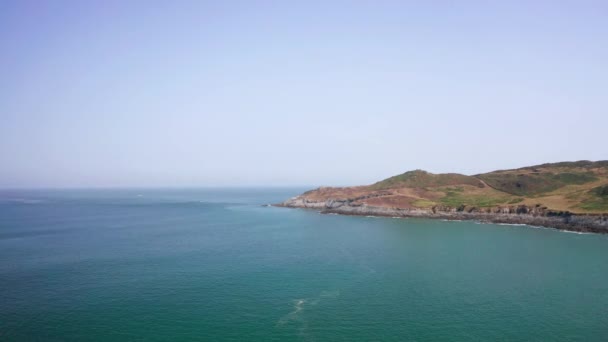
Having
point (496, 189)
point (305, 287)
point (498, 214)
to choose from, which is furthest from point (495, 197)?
point (305, 287)

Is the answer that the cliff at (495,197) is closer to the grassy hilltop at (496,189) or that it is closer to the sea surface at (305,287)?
the grassy hilltop at (496,189)

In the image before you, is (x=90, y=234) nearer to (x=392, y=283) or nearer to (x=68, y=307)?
(x=68, y=307)

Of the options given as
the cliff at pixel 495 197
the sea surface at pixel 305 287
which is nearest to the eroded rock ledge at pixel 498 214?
the cliff at pixel 495 197

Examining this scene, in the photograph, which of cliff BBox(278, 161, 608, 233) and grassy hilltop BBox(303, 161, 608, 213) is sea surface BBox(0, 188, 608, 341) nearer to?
cliff BBox(278, 161, 608, 233)

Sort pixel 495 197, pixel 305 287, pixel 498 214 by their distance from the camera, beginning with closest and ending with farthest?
pixel 305 287 < pixel 498 214 < pixel 495 197

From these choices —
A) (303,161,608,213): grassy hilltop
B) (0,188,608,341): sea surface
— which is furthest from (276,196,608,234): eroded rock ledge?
(0,188,608,341): sea surface

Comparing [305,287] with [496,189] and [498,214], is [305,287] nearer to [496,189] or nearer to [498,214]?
[498,214]

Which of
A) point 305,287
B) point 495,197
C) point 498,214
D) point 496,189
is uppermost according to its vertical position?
point 496,189

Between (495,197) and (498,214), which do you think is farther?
(495,197)
